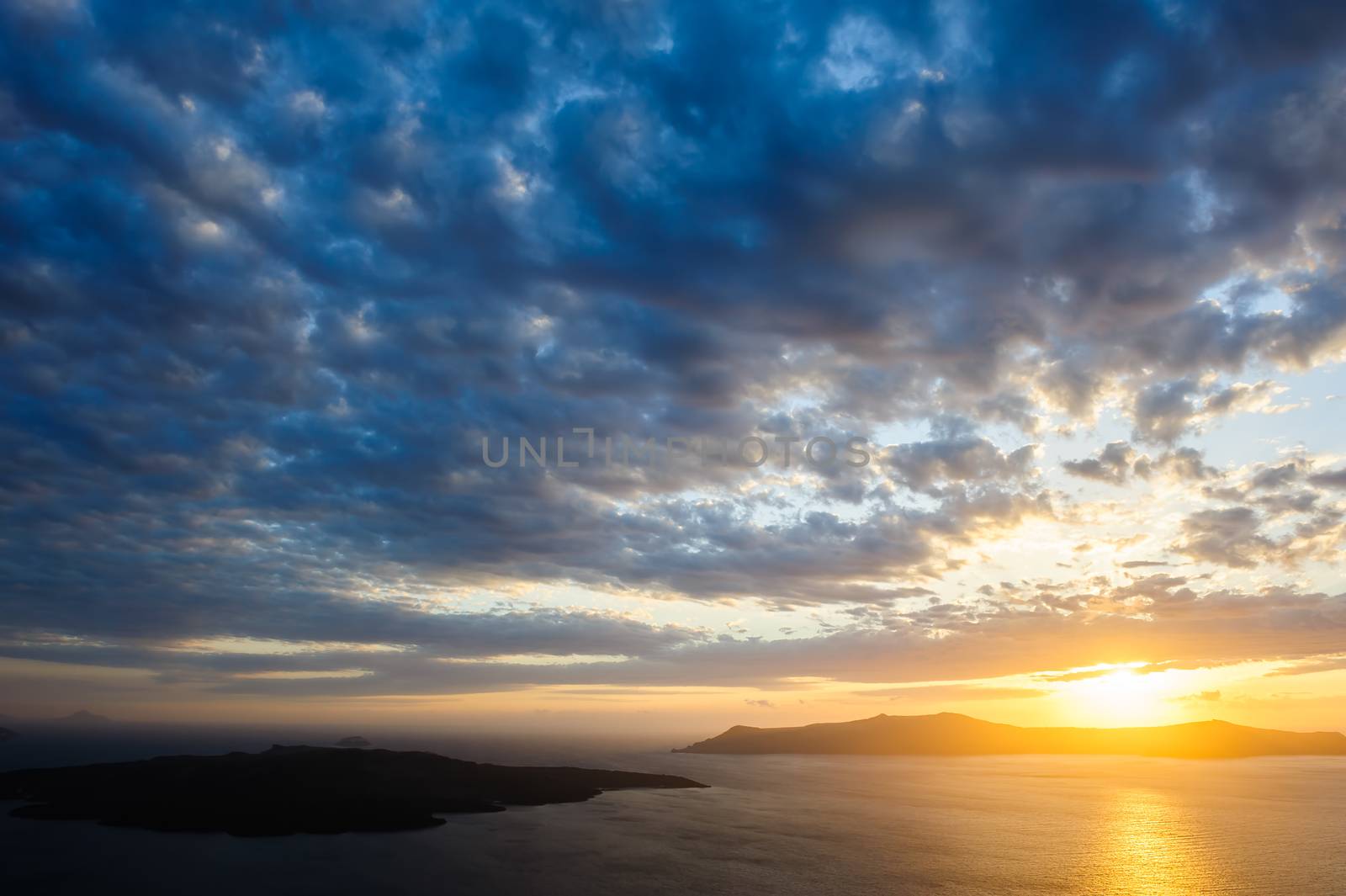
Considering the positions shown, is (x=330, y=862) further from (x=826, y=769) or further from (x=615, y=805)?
(x=826, y=769)

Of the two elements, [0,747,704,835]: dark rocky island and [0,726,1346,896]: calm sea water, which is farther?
[0,747,704,835]: dark rocky island

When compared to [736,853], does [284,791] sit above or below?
above

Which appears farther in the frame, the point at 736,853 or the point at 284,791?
the point at 284,791

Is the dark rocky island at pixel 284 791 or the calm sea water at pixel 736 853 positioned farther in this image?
the dark rocky island at pixel 284 791

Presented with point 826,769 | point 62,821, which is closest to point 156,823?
point 62,821
